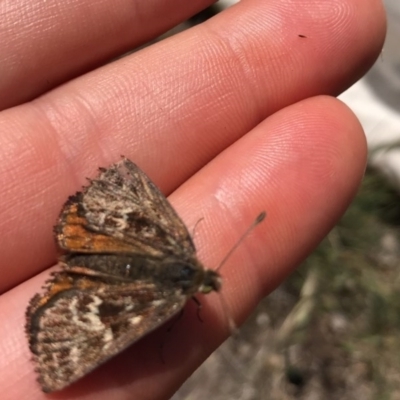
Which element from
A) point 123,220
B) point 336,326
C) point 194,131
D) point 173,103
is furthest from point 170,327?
point 336,326

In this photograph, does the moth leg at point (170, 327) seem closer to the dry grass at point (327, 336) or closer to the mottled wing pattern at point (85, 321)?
the mottled wing pattern at point (85, 321)

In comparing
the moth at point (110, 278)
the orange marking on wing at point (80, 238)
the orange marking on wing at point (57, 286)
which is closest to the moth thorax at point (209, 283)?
the moth at point (110, 278)

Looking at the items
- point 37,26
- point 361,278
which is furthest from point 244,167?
point 361,278

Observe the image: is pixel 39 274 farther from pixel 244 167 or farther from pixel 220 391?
pixel 220 391

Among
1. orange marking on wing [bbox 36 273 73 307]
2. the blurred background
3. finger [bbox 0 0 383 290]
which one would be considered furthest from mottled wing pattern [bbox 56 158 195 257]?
the blurred background

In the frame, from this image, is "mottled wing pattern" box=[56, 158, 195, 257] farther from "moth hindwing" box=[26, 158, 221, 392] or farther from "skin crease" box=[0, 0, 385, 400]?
"skin crease" box=[0, 0, 385, 400]

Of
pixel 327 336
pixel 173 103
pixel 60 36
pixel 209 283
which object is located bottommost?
pixel 327 336

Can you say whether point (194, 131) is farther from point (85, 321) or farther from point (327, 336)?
point (327, 336)
